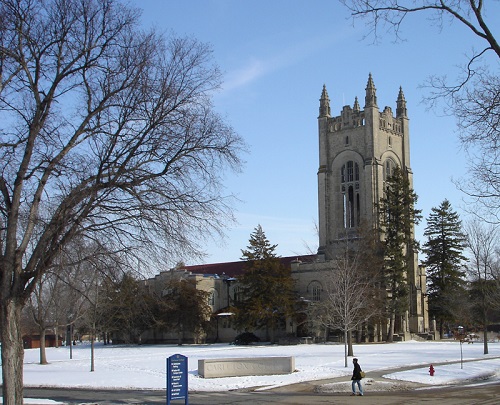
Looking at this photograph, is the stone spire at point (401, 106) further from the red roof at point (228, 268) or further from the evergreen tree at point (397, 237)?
the red roof at point (228, 268)

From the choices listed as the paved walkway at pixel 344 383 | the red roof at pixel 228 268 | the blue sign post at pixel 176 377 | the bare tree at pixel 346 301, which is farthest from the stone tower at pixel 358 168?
the blue sign post at pixel 176 377

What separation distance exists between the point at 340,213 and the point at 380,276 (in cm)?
1599

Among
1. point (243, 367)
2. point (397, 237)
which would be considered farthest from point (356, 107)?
point (243, 367)

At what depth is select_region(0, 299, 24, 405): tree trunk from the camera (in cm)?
1426

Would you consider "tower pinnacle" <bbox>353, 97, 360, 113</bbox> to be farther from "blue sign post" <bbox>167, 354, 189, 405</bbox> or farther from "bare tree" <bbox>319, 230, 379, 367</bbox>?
"blue sign post" <bbox>167, 354, 189, 405</bbox>

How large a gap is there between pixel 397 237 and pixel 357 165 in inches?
564

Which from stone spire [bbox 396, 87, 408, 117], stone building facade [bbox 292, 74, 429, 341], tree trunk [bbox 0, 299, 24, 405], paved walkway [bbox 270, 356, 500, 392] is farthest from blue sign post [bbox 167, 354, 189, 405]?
stone spire [bbox 396, 87, 408, 117]

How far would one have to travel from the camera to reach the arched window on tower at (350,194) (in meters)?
79.5

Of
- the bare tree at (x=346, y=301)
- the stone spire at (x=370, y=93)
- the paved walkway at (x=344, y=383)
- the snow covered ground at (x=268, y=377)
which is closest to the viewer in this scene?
the paved walkway at (x=344, y=383)

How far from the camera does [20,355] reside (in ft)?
47.6

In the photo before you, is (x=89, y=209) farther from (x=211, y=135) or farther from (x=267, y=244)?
(x=267, y=244)

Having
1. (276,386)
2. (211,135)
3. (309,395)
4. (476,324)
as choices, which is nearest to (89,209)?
(211,135)

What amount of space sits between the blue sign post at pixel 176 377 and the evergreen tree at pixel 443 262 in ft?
199

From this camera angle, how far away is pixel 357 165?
8044 centimetres
